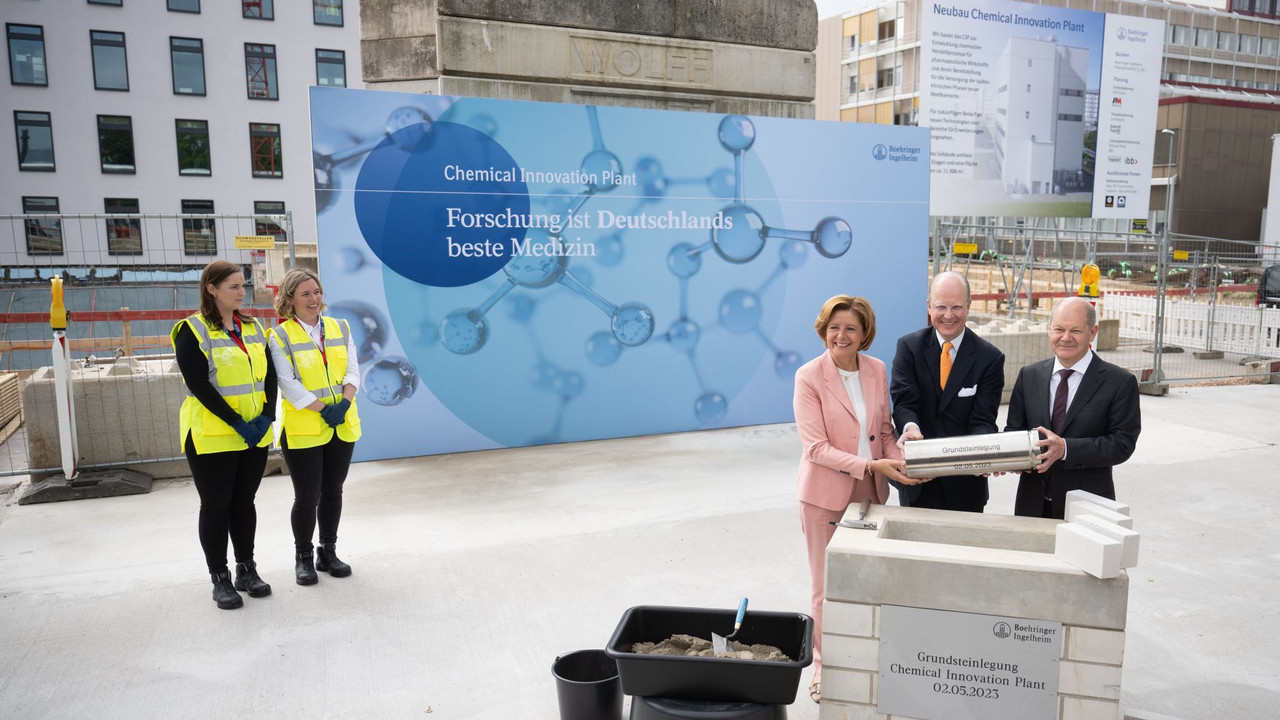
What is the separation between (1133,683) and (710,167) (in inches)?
203

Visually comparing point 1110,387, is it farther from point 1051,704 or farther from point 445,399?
point 445,399

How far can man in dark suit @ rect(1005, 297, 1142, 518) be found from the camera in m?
2.99

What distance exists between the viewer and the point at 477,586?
4.32 meters

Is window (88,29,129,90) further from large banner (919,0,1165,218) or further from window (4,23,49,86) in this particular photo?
large banner (919,0,1165,218)

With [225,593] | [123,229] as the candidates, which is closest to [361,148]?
[225,593]

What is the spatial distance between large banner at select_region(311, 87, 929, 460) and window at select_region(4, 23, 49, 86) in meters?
26.7

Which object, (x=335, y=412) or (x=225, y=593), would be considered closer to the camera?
(x=225, y=593)

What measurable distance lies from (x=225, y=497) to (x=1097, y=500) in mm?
3586

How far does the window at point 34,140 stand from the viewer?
2633 cm

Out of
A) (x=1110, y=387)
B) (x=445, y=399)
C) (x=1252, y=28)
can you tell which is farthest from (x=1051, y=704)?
(x=1252, y=28)

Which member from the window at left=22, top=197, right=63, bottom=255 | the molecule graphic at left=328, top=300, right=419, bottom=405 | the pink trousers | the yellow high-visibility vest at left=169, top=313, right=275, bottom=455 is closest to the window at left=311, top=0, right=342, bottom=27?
the window at left=22, top=197, right=63, bottom=255

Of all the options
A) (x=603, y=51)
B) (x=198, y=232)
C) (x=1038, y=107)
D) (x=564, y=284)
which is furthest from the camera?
(x=198, y=232)

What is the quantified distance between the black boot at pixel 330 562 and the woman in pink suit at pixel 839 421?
2430mm

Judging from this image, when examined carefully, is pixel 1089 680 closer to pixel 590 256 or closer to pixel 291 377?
pixel 291 377
